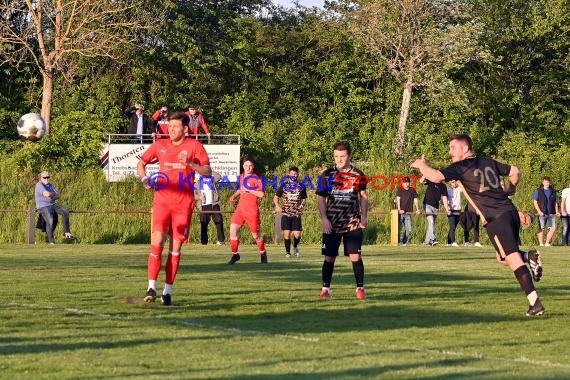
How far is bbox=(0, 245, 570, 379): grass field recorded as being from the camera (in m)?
8.62

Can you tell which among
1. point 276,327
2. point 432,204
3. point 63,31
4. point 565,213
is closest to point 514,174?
point 276,327

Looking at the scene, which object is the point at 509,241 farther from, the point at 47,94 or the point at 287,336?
the point at 47,94

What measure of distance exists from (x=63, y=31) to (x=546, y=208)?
18317 mm

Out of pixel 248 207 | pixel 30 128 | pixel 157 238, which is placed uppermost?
pixel 30 128

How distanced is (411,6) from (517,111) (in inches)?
317

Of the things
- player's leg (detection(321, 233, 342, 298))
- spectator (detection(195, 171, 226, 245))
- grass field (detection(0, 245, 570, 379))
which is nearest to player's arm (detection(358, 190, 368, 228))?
player's leg (detection(321, 233, 342, 298))

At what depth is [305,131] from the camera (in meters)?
46.0

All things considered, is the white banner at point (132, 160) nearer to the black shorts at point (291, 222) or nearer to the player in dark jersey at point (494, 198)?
the black shorts at point (291, 222)

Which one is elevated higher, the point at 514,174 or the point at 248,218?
the point at 514,174

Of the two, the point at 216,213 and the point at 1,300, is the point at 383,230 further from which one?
the point at 1,300

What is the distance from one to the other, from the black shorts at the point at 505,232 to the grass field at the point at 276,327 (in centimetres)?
72

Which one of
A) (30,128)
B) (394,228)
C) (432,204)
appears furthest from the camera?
(432,204)

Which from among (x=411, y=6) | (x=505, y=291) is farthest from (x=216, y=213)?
(x=505, y=291)

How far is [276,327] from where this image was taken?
36.7ft
